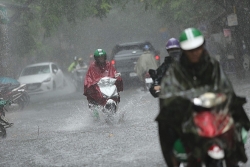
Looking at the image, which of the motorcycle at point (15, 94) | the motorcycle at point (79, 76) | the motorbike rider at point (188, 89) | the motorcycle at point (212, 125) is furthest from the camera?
the motorcycle at point (79, 76)

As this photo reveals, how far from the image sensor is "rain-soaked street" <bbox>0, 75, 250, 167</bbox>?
8977 mm

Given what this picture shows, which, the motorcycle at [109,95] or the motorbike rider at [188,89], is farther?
the motorcycle at [109,95]

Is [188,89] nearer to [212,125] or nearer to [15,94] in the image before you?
[212,125]

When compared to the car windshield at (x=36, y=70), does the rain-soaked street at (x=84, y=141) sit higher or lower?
higher

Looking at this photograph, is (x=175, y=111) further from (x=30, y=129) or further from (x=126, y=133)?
(x=30, y=129)

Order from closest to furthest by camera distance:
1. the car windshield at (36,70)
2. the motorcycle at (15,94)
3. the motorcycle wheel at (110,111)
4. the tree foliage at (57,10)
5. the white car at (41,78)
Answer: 1. the motorcycle wheel at (110,111)
2. the motorcycle at (15,94)
3. the tree foliage at (57,10)
4. the white car at (41,78)
5. the car windshield at (36,70)

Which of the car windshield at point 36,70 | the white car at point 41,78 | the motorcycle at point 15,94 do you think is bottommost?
the white car at point 41,78

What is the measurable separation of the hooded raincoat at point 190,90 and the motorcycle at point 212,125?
0.05 meters

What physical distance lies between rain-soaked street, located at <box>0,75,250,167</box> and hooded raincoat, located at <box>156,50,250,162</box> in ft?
11.7

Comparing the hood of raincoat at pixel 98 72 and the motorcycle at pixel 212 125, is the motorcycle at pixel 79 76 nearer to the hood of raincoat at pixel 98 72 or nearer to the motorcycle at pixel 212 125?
the hood of raincoat at pixel 98 72

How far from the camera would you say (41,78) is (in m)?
28.4

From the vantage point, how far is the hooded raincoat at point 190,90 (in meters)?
4.52

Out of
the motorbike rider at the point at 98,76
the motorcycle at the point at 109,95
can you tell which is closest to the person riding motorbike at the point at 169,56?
the motorbike rider at the point at 98,76

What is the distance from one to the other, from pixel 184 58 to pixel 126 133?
6834mm
